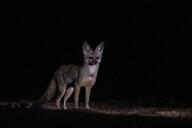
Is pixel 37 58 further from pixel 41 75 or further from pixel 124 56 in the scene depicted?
pixel 124 56

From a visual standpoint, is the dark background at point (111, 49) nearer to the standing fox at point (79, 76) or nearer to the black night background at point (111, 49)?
the black night background at point (111, 49)

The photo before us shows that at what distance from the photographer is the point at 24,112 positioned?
28.7 feet

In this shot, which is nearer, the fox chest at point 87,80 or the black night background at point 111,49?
the fox chest at point 87,80

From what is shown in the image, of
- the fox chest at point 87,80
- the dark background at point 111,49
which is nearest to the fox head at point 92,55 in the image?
the fox chest at point 87,80

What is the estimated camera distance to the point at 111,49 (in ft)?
73.6

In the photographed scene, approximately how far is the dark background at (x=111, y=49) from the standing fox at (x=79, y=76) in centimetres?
555

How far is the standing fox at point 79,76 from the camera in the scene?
1183 cm

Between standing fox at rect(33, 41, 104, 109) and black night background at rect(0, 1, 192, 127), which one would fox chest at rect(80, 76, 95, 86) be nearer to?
standing fox at rect(33, 41, 104, 109)

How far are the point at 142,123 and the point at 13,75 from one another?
16605 millimetres

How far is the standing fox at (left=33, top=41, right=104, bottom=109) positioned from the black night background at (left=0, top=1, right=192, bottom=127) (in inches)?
236

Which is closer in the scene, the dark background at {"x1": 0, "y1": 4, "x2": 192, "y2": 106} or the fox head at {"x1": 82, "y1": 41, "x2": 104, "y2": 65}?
the fox head at {"x1": 82, "y1": 41, "x2": 104, "y2": 65}

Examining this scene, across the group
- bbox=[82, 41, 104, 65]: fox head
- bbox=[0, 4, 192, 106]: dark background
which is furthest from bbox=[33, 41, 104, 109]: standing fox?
bbox=[0, 4, 192, 106]: dark background

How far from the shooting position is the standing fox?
1183 centimetres

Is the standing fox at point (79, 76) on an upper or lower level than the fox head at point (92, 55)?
lower
